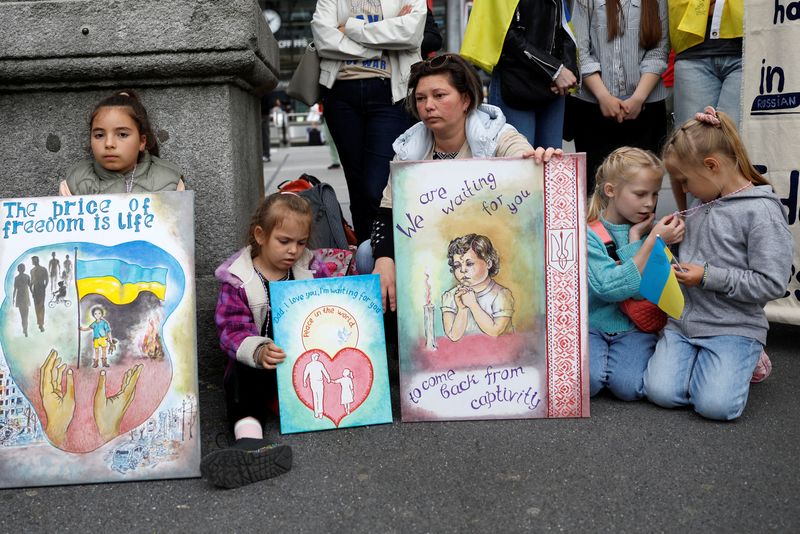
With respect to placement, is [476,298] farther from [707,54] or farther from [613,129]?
[707,54]

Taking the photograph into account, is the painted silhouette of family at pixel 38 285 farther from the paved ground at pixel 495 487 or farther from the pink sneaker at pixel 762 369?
the pink sneaker at pixel 762 369

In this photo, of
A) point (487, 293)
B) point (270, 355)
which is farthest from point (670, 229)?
point (270, 355)

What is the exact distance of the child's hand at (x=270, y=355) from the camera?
9.19 feet

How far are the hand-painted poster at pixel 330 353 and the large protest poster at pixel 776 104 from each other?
1855 mm

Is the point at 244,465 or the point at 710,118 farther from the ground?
the point at 710,118

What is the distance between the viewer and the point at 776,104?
360 centimetres

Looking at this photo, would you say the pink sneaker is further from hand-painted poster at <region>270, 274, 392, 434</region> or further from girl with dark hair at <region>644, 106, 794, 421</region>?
hand-painted poster at <region>270, 274, 392, 434</region>

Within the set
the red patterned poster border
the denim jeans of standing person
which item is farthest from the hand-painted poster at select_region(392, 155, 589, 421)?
the denim jeans of standing person

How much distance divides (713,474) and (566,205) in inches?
38.0

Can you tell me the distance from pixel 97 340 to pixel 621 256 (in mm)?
1862

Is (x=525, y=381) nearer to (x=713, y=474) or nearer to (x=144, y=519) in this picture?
(x=713, y=474)

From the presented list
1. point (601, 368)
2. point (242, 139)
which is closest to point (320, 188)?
point (242, 139)

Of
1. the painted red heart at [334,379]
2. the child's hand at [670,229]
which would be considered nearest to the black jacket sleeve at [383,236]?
the painted red heart at [334,379]

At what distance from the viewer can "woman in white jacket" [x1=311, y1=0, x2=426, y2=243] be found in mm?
3932
